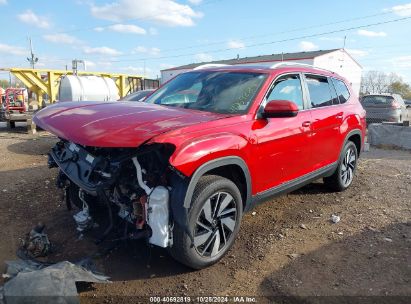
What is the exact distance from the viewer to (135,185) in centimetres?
319

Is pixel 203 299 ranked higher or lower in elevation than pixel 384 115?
lower

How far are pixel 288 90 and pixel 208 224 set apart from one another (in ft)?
6.52

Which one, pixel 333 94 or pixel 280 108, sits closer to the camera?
pixel 280 108

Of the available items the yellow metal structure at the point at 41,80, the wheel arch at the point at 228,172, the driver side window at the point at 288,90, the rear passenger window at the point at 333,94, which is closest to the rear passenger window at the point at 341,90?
the rear passenger window at the point at 333,94

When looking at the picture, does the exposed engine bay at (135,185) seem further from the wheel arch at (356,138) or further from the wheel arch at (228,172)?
the wheel arch at (356,138)

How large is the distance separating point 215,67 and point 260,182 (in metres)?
1.73

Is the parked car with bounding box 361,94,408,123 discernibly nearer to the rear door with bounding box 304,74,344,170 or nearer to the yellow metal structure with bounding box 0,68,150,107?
the rear door with bounding box 304,74,344,170

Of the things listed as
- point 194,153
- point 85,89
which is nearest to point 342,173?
point 194,153

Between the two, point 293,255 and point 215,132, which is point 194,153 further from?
point 293,255

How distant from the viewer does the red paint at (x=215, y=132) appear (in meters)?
3.00

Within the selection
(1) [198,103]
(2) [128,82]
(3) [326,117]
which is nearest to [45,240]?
(1) [198,103]

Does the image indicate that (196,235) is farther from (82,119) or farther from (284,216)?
(284,216)

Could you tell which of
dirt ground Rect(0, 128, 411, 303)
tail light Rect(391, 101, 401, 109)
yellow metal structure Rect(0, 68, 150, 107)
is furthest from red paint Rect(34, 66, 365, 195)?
yellow metal structure Rect(0, 68, 150, 107)

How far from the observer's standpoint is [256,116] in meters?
3.87
